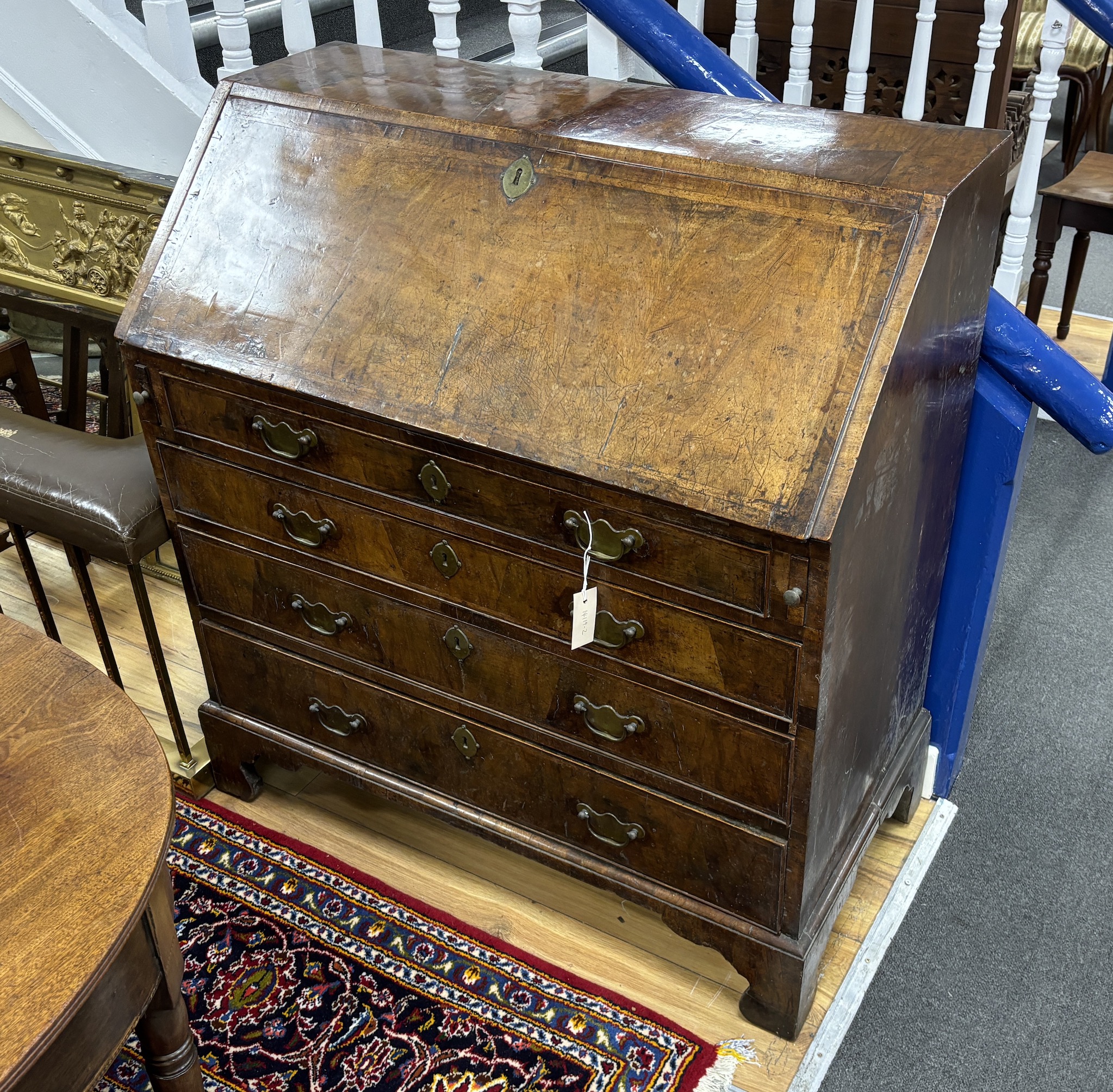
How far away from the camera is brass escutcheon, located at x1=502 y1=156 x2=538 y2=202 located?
1553mm

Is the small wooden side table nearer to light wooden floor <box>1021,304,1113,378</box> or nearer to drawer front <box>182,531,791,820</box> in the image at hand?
light wooden floor <box>1021,304,1113,378</box>

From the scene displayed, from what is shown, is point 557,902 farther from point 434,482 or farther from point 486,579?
point 434,482

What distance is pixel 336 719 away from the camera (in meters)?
2.03

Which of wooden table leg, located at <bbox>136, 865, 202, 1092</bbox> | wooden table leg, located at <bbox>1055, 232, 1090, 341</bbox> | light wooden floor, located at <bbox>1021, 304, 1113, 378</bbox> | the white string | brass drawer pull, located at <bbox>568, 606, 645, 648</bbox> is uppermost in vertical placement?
the white string

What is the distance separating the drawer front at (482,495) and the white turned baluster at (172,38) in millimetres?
966

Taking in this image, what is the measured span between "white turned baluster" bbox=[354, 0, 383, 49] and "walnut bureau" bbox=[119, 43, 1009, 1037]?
1.26 ft

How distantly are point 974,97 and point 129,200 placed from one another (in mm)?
1762

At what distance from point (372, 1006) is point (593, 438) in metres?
1.04

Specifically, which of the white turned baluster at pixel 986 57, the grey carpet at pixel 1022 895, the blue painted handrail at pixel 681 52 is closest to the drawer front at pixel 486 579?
the grey carpet at pixel 1022 895

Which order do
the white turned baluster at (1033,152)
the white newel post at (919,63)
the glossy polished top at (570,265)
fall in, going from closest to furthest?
the glossy polished top at (570,265) → the white newel post at (919,63) → the white turned baluster at (1033,152)

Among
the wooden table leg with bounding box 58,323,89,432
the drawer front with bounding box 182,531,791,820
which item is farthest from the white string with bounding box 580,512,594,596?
the wooden table leg with bounding box 58,323,89,432

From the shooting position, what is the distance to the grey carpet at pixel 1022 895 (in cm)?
178

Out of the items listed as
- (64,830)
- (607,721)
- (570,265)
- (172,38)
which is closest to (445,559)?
(607,721)

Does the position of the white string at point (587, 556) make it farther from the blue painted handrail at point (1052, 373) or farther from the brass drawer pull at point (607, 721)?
the blue painted handrail at point (1052, 373)
